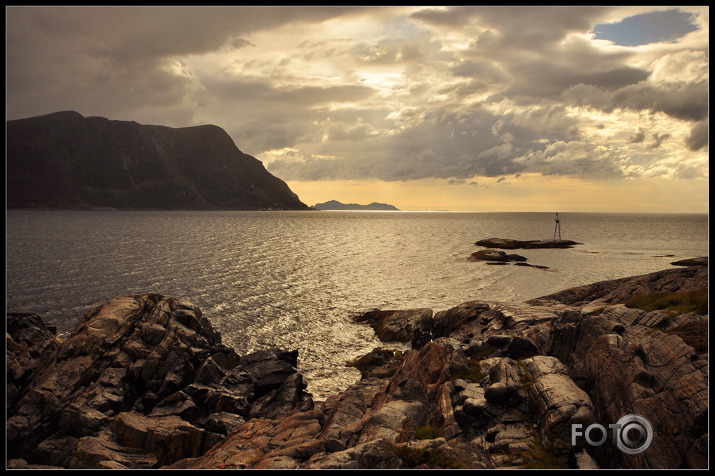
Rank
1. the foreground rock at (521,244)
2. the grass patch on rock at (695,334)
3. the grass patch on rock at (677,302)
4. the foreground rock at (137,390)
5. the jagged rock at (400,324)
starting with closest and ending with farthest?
the grass patch on rock at (695,334), the grass patch on rock at (677,302), the foreground rock at (137,390), the jagged rock at (400,324), the foreground rock at (521,244)

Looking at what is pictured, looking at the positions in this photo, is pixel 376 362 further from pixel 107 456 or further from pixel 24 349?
pixel 24 349

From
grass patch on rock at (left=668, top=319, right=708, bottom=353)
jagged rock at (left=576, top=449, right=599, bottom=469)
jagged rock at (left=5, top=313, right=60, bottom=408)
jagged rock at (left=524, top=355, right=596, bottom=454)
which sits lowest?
jagged rock at (left=5, top=313, right=60, bottom=408)

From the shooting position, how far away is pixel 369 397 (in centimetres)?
2188

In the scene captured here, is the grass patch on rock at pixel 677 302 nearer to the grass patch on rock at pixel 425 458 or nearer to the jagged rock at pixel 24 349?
the grass patch on rock at pixel 425 458

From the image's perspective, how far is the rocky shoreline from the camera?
496 inches

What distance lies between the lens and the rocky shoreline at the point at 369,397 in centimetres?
1260

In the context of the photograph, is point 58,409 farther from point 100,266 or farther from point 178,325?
point 100,266

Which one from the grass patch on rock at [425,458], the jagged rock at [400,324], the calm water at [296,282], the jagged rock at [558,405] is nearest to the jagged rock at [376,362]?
the calm water at [296,282]

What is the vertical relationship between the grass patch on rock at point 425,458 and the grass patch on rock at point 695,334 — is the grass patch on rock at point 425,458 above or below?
below

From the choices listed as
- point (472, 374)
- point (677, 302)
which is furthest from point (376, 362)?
point (677, 302)

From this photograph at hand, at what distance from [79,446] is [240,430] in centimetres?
780

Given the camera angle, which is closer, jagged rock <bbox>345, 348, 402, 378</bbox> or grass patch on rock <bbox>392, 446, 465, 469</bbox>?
grass patch on rock <bbox>392, 446, 465, 469</bbox>

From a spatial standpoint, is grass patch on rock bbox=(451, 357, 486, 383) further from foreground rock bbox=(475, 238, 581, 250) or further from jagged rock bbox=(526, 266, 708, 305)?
foreground rock bbox=(475, 238, 581, 250)

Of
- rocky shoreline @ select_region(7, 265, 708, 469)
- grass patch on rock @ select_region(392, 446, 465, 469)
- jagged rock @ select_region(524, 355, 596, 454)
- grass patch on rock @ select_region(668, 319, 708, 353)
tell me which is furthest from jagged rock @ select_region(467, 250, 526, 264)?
grass patch on rock @ select_region(392, 446, 465, 469)
